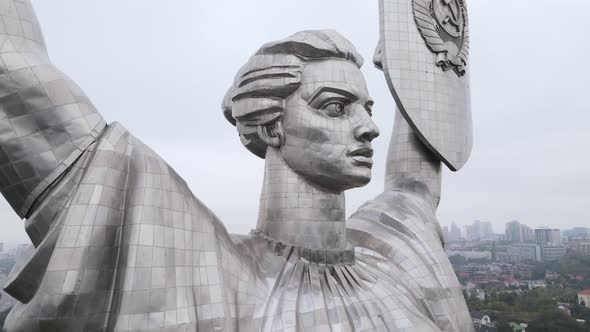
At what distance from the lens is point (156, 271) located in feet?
13.7

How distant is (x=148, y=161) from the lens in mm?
4574

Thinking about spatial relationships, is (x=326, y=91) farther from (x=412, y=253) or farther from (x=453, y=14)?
(x=453, y=14)

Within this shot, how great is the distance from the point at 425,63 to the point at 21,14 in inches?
231

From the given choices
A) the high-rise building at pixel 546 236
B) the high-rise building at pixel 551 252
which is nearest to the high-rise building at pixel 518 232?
the high-rise building at pixel 546 236

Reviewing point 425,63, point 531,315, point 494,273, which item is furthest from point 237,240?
point 494,273

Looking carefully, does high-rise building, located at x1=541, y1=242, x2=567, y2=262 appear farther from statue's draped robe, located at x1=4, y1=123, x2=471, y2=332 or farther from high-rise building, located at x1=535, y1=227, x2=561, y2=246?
statue's draped robe, located at x1=4, y1=123, x2=471, y2=332

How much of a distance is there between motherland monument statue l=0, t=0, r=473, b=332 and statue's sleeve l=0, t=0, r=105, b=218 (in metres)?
0.01

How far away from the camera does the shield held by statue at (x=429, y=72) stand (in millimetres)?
7863

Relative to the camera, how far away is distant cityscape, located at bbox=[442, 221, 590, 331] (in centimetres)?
2573

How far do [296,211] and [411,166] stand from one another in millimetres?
3249

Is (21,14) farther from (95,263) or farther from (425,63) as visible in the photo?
(425,63)

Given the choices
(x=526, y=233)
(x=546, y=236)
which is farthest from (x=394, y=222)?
(x=526, y=233)

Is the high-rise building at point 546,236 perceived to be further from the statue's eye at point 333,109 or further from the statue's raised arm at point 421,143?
the statue's eye at point 333,109

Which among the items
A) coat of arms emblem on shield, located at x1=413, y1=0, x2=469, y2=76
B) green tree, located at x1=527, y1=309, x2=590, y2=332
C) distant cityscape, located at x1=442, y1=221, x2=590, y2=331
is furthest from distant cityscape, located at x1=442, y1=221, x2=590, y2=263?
coat of arms emblem on shield, located at x1=413, y1=0, x2=469, y2=76
